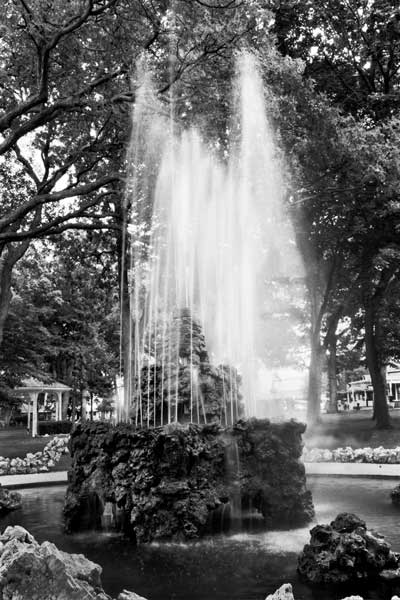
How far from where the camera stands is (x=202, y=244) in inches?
626

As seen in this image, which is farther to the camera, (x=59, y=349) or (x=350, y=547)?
(x=59, y=349)

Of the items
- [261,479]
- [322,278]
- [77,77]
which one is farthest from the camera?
[322,278]

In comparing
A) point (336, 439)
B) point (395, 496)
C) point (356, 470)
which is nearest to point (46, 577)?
point (395, 496)

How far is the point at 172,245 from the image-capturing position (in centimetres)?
1711

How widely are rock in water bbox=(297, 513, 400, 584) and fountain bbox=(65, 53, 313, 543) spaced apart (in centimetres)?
242

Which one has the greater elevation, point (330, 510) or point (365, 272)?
point (365, 272)

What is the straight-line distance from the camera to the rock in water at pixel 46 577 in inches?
176

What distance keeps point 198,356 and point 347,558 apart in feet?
22.9

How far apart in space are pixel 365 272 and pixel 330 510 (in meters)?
16.1

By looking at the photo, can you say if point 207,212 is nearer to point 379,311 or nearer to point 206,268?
point 206,268

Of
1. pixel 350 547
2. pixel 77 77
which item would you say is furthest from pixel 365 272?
pixel 350 547

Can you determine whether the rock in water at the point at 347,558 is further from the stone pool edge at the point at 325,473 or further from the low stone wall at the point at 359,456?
the low stone wall at the point at 359,456

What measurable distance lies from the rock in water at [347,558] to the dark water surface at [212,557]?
21cm

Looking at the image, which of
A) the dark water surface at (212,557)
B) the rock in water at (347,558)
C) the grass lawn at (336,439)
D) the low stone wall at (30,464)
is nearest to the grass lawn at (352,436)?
the grass lawn at (336,439)
